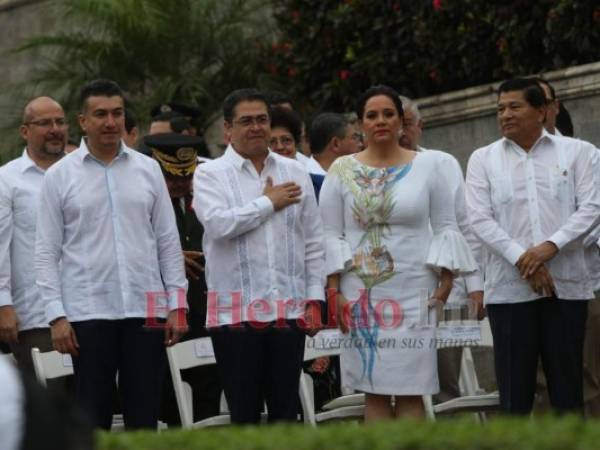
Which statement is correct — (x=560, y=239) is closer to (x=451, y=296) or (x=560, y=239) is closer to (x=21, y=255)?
(x=451, y=296)

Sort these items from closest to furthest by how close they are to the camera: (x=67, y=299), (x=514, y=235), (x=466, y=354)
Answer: (x=67, y=299)
(x=514, y=235)
(x=466, y=354)

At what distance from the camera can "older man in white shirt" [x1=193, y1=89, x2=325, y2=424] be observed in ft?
28.3

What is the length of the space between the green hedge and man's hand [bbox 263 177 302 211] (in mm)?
3812

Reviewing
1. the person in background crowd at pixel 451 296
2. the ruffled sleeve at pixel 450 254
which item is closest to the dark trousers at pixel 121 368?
the ruffled sleeve at pixel 450 254

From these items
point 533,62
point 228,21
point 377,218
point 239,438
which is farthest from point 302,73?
point 239,438

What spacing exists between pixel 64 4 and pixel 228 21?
5.44 feet

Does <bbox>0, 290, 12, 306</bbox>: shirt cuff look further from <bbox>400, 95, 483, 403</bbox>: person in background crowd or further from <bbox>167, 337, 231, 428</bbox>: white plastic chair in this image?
<bbox>400, 95, 483, 403</bbox>: person in background crowd

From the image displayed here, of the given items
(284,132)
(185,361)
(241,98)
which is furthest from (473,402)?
(284,132)

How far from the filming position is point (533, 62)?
13.5m

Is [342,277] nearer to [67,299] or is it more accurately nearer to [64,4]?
[67,299]

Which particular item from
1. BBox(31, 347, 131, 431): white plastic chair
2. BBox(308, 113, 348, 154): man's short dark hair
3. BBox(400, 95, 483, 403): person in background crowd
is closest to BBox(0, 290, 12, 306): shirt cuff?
BBox(31, 347, 131, 431): white plastic chair

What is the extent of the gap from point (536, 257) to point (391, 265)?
79cm

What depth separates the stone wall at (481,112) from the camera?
12.7 metres

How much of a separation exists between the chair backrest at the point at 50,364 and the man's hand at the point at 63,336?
34cm
